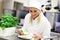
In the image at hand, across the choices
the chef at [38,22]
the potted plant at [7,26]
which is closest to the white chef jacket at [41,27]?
the chef at [38,22]

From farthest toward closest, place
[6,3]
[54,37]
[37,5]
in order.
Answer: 1. [6,3]
2. [54,37]
3. [37,5]

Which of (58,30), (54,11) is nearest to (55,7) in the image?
(54,11)

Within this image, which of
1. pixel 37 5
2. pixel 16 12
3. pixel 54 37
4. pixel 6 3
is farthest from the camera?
pixel 6 3

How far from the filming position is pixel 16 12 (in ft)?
6.02

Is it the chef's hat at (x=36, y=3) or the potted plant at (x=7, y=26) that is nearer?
the chef's hat at (x=36, y=3)

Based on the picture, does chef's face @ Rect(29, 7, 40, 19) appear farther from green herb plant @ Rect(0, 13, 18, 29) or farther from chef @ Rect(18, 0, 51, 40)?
green herb plant @ Rect(0, 13, 18, 29)

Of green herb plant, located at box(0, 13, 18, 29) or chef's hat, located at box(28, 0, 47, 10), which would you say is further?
green herb plant, located at box(0, 13, 18, 29)

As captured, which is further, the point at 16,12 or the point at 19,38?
the point at 16,12

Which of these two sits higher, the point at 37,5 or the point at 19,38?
the point at 37,5

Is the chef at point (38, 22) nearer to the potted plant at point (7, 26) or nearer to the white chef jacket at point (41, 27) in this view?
the white chef jacket at point (41, 27)

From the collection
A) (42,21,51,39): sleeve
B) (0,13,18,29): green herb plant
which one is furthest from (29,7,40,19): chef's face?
(0,13,18,29): green herb plant

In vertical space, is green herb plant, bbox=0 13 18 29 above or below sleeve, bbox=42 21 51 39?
above

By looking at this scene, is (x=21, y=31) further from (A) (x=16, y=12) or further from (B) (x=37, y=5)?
(A) (x=16, y=12)

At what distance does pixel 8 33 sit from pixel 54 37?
444 millimetres
